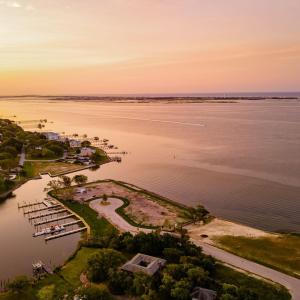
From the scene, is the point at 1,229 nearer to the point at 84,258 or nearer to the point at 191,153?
the point at 84,258

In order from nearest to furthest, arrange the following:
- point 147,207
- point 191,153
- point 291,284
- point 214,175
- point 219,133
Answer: point 291,284
point 147,207
point 214,175
point 191,153
point 219,133

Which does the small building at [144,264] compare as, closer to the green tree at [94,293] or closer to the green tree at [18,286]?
the green tree at [94,293]

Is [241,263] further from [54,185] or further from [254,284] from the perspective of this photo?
[54,185]

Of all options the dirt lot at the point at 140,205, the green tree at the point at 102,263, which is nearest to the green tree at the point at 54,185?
the dirt lot at the point at 140,205

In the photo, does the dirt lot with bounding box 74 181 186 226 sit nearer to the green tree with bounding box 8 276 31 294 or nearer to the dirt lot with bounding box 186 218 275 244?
the dirt lot with bounding box 186 218 275 244

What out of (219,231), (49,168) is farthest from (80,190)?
(219,231)

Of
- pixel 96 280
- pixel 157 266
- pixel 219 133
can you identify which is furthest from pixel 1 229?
pixel 219 133
